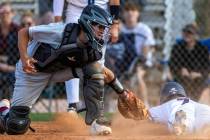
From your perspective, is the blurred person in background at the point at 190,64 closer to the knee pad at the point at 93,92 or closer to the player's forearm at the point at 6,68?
the player's forearm at the point at 6,68

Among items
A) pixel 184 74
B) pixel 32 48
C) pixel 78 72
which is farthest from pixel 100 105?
pixel 184 74

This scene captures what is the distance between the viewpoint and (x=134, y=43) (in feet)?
36.7

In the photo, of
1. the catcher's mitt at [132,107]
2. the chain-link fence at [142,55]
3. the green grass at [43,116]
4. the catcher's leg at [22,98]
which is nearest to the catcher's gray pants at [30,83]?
the catcher's leg at [22,98]

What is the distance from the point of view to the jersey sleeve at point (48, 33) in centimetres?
605

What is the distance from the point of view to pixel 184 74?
1111 cm

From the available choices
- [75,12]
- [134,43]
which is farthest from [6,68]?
[75,12]

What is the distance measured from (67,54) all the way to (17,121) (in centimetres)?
78

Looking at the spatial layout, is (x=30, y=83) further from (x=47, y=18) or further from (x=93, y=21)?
(x=47, y=18)

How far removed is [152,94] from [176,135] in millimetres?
6122

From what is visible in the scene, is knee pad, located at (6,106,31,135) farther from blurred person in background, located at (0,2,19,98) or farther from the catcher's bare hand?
blurred person in background, located at (0,2,19,98)

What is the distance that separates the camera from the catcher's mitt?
6781 mm

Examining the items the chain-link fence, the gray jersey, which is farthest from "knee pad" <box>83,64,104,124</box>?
the chain-link fence

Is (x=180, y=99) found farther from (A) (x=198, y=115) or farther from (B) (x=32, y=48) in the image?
(B) (x=32, y=48)

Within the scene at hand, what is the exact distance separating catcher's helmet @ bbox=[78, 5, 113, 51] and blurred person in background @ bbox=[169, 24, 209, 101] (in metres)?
5.05
